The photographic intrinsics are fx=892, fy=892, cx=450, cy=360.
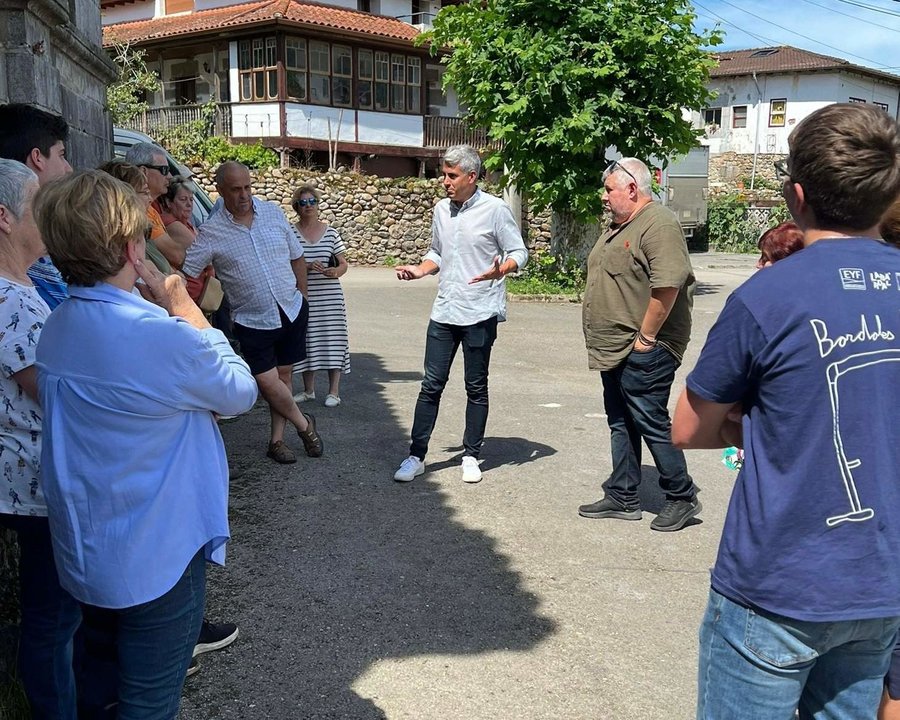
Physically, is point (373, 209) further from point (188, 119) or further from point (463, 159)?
point (463, 159)

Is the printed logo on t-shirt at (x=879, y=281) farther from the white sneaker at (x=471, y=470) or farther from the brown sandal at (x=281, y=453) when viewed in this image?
the brown sandal at (x=281, y=453)

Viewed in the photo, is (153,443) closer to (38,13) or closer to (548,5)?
(38,13)

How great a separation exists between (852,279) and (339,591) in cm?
273

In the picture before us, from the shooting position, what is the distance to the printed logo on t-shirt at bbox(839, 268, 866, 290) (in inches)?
70.1

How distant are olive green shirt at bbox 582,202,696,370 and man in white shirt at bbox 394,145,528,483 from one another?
27.4 inches

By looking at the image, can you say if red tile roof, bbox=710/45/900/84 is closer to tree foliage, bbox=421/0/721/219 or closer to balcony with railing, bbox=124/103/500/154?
balcony with railing, bbox=124/103/500/154

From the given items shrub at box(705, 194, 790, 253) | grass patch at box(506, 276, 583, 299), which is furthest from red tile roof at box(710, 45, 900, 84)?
grass patch at box(506, 276, 583, 299)

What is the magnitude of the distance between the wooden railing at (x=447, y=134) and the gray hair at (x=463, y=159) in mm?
23946

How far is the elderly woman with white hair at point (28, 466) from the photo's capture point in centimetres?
233

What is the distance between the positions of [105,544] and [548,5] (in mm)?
13121

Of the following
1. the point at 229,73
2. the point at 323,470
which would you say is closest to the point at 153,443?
the point at 323,470

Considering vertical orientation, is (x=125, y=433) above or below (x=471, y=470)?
above

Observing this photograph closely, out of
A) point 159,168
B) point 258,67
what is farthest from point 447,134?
point 159,168

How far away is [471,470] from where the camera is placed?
17.7 ft
